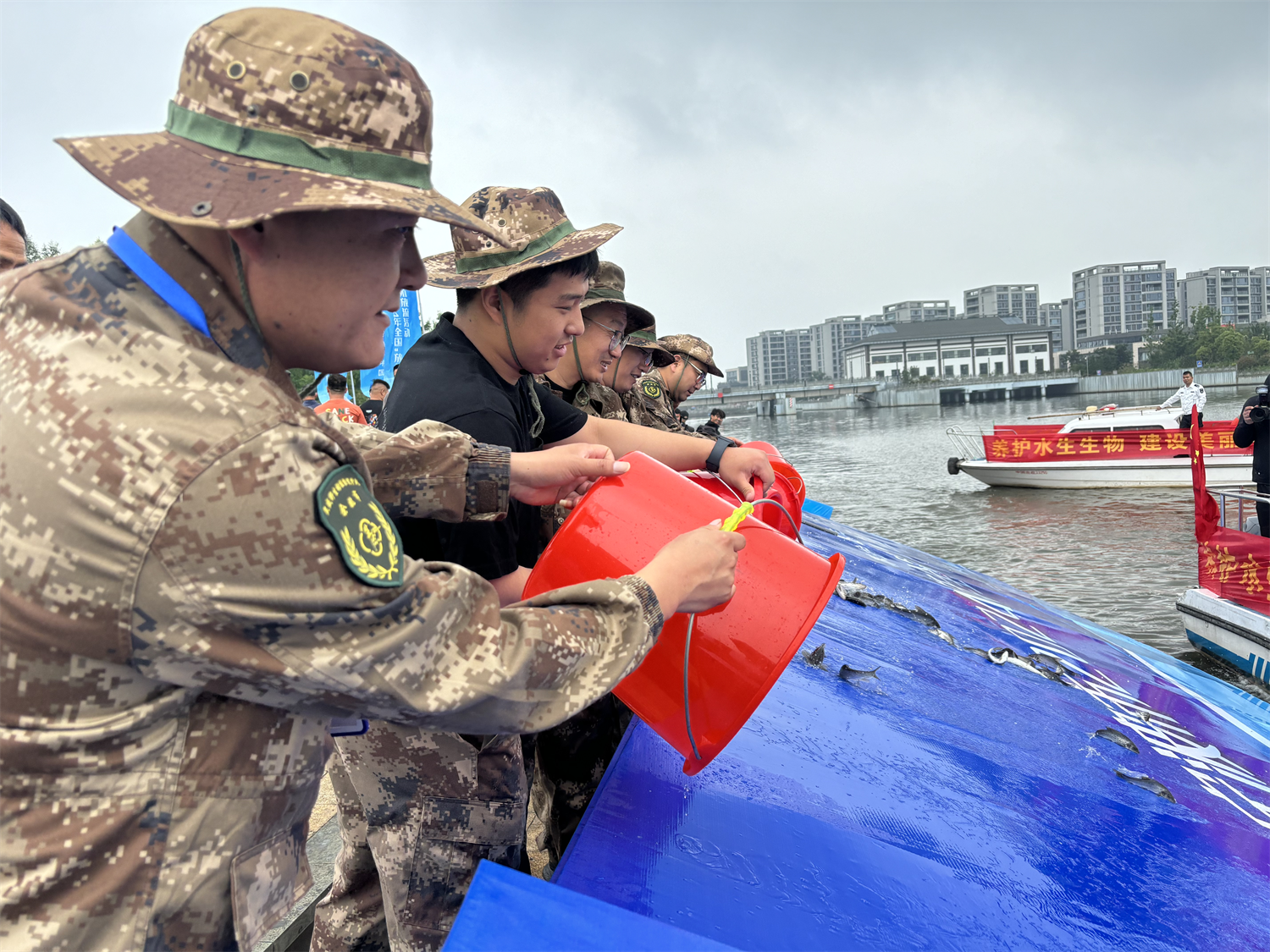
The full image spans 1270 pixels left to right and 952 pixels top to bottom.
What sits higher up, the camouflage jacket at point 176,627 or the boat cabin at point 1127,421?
the camouflage jacket at point 176,627

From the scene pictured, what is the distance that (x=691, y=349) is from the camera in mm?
6562

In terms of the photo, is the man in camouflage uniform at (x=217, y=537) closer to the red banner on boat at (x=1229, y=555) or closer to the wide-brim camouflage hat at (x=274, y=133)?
the wide-brim camouflage hat at (x=274, y=133)

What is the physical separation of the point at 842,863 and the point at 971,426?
4573cm

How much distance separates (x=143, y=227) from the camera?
3.13 ft

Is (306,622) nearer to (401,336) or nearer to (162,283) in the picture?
(162,283)

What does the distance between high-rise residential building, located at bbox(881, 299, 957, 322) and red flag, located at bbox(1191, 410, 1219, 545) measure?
6514 inches

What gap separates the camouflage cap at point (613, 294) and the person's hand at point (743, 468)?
3.82 ft

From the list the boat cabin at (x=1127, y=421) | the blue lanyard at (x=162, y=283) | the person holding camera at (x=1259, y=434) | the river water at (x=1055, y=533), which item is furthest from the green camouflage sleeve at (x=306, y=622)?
the boat cabin at (x=1127, y=421)

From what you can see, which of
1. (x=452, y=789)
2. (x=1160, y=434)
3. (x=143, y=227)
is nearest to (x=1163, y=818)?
(x=452, y=789)

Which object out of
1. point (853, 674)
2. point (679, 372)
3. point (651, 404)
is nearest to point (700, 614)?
point (853, 674)

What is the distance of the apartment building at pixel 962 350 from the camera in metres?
102

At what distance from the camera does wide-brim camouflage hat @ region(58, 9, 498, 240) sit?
2.91 ft

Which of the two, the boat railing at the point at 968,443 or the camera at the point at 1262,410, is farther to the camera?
the boat railing at the point at 968,443

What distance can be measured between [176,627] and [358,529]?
0.65 feet
